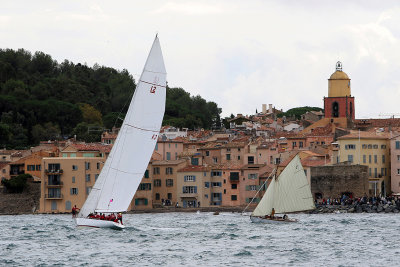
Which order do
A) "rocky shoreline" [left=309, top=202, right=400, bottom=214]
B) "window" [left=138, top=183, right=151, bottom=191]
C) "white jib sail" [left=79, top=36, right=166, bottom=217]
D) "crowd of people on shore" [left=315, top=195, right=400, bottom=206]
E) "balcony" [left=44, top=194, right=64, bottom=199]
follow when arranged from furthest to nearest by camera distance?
"window" [left=138, top=183, right=151, bottom=191]
"balcony" [left=44, top=194, right=64, bottom=199]
"crowd of people on shore" [left=315, top=195, right=400, bottom=206]
"rocky shoreline" [left=309, top=202, right=400, bottom=214]
"white jib sail" [left=79, top=36, right=166, bottom=217]

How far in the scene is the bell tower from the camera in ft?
436

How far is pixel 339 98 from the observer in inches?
5246

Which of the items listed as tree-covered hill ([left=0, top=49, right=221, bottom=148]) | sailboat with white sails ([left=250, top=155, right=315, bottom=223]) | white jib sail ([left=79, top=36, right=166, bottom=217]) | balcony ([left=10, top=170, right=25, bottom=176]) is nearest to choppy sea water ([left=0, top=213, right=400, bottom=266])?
sailboat with white sails ([left=250, top=155, right=315, bottom=223])

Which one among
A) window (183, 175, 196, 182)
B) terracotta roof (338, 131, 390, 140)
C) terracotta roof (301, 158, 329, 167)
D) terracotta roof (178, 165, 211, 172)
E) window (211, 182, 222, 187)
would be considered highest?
terracotta roof (338, 131, 390, 140)

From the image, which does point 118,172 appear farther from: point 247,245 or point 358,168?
point 358,168

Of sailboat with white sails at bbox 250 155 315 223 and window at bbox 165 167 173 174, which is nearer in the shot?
sailboat with white sails at bbox 250 155 315 223

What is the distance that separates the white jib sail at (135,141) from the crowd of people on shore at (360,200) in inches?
1516

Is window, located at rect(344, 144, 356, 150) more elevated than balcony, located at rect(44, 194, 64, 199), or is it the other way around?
window, located at rect(344, 144, 356, 150)

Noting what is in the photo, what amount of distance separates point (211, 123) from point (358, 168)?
71.6 meters

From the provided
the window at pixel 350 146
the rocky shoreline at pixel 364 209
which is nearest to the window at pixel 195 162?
the window at pixel 350 146

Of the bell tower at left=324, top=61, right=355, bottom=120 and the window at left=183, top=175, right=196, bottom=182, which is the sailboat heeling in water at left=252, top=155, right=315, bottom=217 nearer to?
the window at left=183, top=175, right=196, bottom=182

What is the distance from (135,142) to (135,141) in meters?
0.04

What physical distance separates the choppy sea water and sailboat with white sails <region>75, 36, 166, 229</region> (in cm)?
199

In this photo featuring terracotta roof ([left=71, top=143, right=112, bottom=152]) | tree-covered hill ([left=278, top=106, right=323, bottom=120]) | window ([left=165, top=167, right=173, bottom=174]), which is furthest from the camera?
tree-covered hill ([left=278, top=106, right=323, bottom=120])
